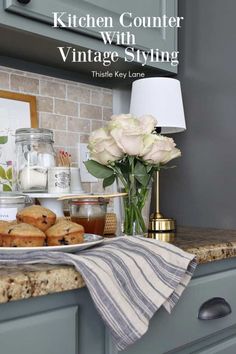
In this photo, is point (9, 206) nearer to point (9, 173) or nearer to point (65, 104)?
point (9, 173)

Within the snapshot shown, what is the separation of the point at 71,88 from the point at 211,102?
51 cm

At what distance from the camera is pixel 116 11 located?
1446mm

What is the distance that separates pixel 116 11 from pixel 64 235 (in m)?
0.83

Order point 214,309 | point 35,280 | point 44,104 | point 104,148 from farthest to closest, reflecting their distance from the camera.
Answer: point 44,104 → point 104,148 → point 214,309 → point 35,280

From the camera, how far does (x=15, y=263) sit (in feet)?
2.75

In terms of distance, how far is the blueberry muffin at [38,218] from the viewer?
955 millimetres

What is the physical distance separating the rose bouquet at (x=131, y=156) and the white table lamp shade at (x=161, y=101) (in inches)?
9.9

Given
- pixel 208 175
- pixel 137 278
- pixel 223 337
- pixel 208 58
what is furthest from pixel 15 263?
pixel 208 58

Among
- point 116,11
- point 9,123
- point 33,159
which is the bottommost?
point 33,159

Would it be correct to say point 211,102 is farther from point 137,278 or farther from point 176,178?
point 137,278

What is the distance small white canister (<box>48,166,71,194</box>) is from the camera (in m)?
1.32

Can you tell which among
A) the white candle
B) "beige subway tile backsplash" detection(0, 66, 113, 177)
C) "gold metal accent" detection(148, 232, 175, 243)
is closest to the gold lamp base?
"gold metal accent" detection(148, 232, 175, 243)

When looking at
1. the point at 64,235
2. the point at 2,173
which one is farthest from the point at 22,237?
the point at 2,173

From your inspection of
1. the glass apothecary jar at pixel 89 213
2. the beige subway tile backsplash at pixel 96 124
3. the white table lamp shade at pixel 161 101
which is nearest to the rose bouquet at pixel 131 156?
the glass apothecary jar at pixel 89 213
